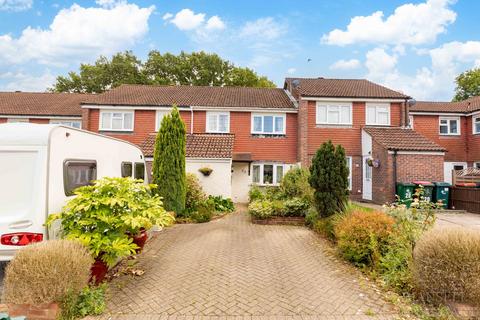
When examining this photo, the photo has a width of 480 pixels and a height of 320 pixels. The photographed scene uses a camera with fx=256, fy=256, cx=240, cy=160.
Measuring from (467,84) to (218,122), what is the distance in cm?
3979

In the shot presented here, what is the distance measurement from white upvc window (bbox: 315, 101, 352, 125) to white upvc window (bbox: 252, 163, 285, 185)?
12.7 ft

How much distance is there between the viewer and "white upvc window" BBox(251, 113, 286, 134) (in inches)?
663

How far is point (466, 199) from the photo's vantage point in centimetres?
1184

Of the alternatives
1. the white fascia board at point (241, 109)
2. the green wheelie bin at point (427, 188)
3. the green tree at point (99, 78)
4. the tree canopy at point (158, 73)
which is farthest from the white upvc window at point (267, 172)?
the green tree at point (99, 78)

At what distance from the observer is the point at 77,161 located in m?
5.13

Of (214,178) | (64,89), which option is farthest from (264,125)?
(64,89)

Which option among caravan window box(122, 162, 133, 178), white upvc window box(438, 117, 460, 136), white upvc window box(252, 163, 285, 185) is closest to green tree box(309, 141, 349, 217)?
caravan window box(122, 162, 133, 178)

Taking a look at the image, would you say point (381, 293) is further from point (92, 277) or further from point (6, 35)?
point (6, 35)

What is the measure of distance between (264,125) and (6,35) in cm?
1493

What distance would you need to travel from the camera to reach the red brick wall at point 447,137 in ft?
60.6

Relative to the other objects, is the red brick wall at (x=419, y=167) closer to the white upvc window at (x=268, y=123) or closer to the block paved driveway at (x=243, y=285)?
the white upvc window at (x=268, y=123)

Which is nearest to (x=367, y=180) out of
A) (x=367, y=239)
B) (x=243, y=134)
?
(x=243, y=134)

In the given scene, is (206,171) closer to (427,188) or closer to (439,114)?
(427,188)

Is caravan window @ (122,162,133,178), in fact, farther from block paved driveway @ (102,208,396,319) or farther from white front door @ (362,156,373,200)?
white front door @ (362,156,373,200)
